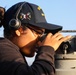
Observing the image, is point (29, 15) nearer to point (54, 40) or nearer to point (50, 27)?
point (50, 27)

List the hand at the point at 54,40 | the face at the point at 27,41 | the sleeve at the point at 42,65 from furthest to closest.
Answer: the face at the point at 27,41 < the hand at the point at 54,40 < the sleeve at the point at 42,65

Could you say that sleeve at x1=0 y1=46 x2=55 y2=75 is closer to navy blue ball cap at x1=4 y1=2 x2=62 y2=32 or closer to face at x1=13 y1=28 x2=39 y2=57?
face at x1=13 y1=28 x2=39 y2=57

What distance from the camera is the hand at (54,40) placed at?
2.95 m

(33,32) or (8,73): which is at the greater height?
(33,32)

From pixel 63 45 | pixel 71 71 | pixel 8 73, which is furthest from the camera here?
pixel 63 45

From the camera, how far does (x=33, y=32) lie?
10.4 ft

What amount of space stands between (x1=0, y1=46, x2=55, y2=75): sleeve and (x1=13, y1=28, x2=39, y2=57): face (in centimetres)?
24

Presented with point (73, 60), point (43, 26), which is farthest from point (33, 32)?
point (73, 60)

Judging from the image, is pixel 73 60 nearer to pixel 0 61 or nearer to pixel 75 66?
pixel 75 66

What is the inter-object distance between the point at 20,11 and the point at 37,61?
0.55 meters

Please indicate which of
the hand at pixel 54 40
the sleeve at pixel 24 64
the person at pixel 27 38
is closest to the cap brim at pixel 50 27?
the person at pixel 27 38

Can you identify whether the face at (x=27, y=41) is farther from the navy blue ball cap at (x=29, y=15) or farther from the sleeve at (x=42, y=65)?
the sleeve at (x=42, y=65)

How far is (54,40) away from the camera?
299 centimetres

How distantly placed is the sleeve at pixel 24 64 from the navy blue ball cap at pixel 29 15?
1.14 ft
